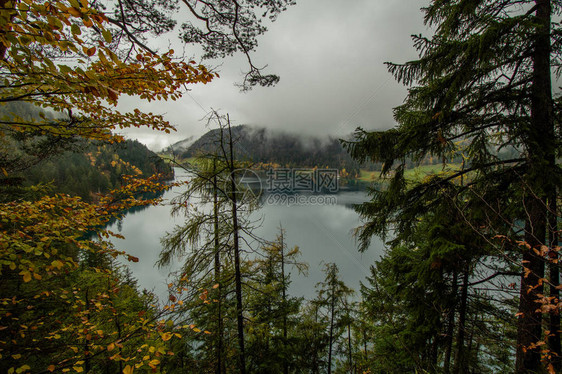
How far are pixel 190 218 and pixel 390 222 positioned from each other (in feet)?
13.1

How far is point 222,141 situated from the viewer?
3.69 m

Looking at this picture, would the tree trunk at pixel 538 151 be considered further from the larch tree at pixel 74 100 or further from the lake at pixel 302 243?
the lake at pixel 302 243

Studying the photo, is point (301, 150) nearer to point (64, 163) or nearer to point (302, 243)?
point (64, 163)

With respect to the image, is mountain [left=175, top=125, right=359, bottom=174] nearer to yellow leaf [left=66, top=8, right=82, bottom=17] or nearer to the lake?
the lake

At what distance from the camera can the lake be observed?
2352cm

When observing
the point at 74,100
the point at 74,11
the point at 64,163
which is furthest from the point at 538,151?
the point at 64,163

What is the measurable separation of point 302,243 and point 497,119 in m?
34.2

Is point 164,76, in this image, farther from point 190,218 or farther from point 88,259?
point 88,259

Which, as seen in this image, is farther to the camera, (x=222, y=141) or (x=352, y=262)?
(x=352, y=262)

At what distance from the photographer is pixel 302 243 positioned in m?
35.4

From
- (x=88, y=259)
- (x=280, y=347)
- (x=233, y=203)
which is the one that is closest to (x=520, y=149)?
(x=233, y=203)

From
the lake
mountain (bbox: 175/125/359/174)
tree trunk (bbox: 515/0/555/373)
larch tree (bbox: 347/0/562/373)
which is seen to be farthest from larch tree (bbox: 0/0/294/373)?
mountain (bbox: 175/125/359/174)

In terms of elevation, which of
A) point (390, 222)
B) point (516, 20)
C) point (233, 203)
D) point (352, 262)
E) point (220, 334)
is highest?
point (516, 20)

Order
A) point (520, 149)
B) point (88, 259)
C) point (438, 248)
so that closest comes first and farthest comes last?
1. point (520, 149)
2. point (438, 248)
3. point (88, 259)
